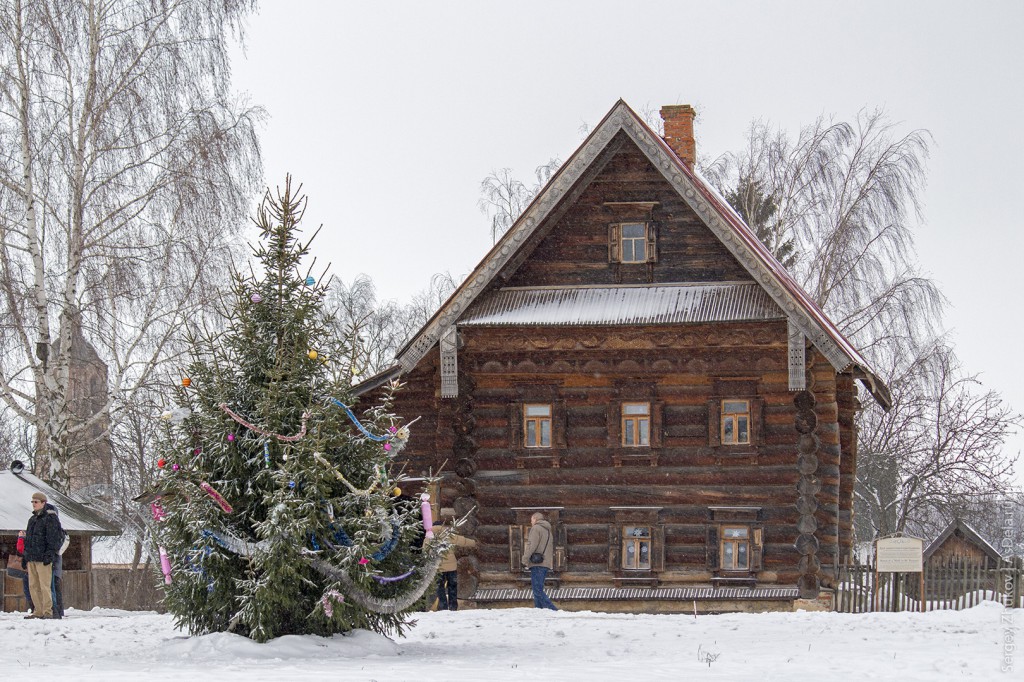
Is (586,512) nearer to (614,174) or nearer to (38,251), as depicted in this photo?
(614,174)

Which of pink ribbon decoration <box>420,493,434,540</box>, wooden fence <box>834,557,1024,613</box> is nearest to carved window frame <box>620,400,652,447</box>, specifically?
wooden fence <box>834,557,1024,613</box>

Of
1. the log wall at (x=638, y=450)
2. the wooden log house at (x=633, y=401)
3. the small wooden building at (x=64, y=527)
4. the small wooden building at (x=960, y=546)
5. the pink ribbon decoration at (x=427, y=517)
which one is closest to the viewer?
the pink ribbon decoration at (x=427, y=517)

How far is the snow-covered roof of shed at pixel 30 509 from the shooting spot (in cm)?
2406

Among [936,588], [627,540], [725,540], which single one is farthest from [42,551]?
[936,588]

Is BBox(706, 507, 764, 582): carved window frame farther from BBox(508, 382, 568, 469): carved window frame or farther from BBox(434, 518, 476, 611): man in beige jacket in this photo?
BBox(434, 518, 476, 611): man in beige jacket

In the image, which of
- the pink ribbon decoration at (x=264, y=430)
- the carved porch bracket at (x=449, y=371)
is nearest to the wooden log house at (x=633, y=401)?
the carved porch bracket at (x=449, y=371)

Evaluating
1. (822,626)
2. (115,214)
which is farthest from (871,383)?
(115,214)

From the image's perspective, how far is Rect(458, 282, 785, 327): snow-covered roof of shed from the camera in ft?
74.2

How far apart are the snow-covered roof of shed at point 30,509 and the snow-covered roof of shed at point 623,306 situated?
25.2ft

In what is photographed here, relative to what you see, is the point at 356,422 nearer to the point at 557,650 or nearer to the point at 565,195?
the point at 557,650

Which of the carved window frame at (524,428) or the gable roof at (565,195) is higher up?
the gable roof at (565,195)

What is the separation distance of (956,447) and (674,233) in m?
19.9

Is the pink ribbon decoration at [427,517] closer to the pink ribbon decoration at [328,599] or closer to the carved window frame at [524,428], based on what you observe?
the pink ribbon decoration at [328,599]

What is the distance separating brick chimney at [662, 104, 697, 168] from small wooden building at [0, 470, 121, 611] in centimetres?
1367
